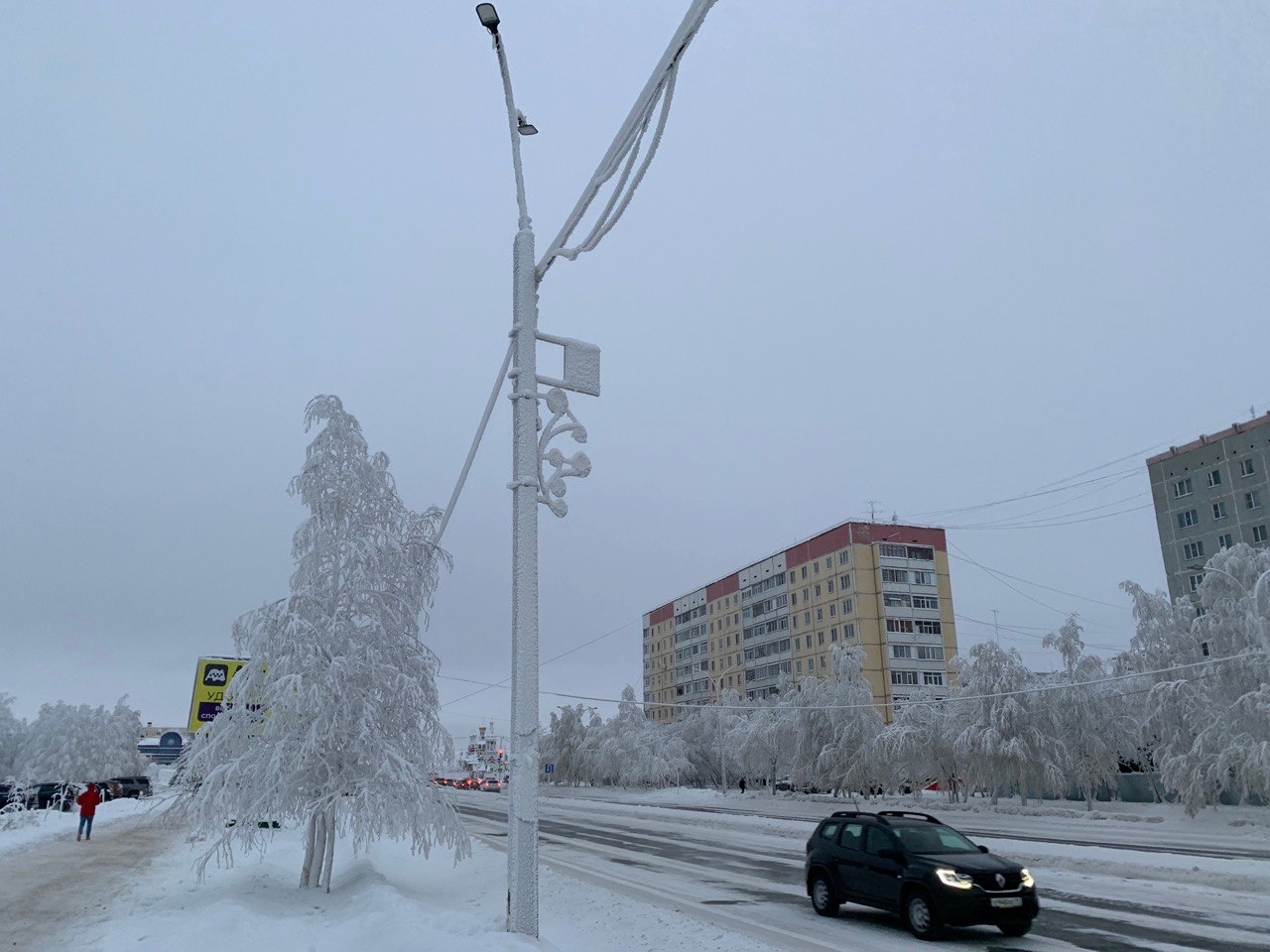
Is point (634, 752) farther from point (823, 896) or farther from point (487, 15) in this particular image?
point (487, 15)

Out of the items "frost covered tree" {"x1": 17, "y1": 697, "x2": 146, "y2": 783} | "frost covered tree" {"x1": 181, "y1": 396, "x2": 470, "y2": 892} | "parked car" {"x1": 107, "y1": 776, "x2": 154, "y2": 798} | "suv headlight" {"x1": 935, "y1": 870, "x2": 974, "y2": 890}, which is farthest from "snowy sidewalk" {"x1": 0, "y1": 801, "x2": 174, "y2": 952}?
"frost covered tree" {"x1": 17, "y1": 697, "x2": 146, "y2": 783}

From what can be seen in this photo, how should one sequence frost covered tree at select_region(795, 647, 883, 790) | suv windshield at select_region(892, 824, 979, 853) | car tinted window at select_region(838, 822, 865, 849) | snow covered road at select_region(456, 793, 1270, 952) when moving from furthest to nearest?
frost covered tree at select_region(795, 647, 883, 790) → car tinted window at select_region(838, 822, 865, 849) → suv windshield at select_region(892, 824, 979, 853) → snow covered road at select_region(456, 793, 1270, 952)

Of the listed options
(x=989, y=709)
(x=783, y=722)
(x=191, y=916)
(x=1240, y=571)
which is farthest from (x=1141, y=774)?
(x=191, y=916)

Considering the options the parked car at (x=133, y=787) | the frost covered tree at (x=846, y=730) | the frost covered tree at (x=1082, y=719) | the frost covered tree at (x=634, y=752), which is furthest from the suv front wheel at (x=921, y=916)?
the frost covered tree at (x=634, y=752)

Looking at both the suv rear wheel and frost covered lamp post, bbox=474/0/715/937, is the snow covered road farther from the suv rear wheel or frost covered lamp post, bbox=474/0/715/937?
frost covered lamp post, bbox=474/0/715/937

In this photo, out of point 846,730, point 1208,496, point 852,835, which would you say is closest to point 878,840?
point 852,835

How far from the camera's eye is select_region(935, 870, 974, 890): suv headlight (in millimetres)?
12117

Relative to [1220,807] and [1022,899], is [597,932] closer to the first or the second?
[1022,899]

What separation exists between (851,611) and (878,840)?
275 feet

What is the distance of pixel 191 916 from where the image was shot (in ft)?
43.3

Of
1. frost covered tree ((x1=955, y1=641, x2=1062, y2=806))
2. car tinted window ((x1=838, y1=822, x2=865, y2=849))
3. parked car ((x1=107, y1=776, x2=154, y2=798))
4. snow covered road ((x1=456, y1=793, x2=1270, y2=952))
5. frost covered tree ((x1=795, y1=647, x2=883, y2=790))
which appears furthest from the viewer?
parked car ((x1=107, y1=776, x2=154, y2=798))

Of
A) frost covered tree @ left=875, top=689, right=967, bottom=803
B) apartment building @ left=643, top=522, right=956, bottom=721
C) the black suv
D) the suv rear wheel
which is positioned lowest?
the suv rear wheel

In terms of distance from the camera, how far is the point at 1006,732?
144 feet

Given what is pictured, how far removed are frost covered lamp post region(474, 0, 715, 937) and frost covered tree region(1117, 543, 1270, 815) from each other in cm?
2808
